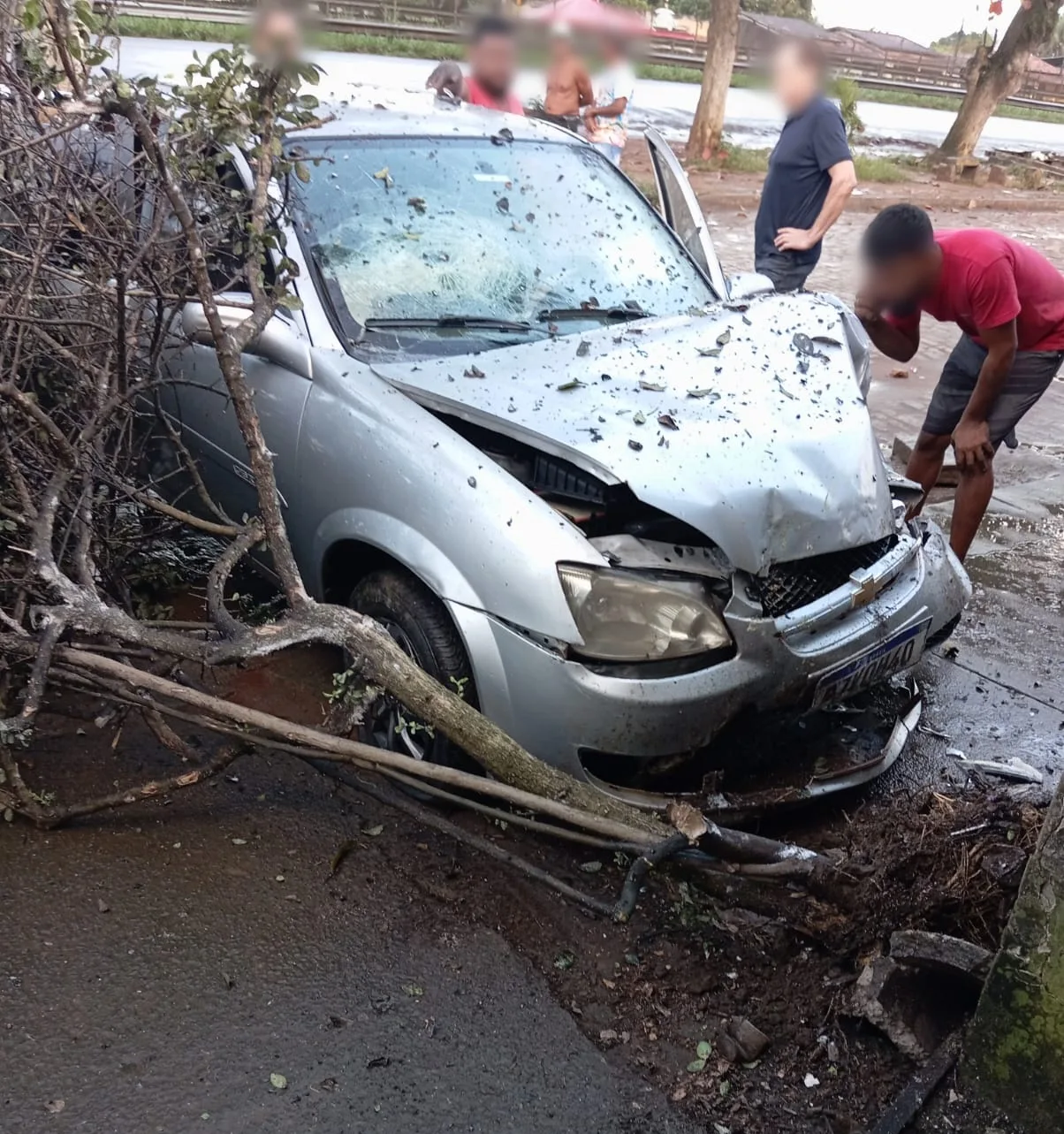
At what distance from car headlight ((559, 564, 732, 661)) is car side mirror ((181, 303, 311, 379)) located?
1.18 meters

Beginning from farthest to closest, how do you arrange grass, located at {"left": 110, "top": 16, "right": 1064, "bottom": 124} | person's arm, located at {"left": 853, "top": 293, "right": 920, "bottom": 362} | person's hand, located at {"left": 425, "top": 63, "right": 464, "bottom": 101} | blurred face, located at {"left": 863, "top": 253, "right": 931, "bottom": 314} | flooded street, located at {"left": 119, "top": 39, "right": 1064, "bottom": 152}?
person's hand, located at {"left": 425, "top": 63, "right": 464, "bottom": 101} → person's arm, located at {"left": 853, "top": 293, "right": 920, "bottom": 362} → flooded street, located at {"left": 119, "top": 39, "right": 1064, "bottom": 152} → blurred face, located at {"left": 863, "top": 253, "right": 931, "bottom": 314} → grass, located at {"left": 110, "top": 16, "right": 1064, "bottom": 124}

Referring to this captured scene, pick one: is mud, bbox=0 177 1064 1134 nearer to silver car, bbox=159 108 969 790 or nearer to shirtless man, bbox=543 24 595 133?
silver car, bbox=159 108 969 790

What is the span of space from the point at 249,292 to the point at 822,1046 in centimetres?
280

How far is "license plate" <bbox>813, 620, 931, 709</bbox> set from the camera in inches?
117

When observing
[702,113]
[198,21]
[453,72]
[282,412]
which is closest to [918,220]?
[282,412]

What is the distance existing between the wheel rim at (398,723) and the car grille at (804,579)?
984mm

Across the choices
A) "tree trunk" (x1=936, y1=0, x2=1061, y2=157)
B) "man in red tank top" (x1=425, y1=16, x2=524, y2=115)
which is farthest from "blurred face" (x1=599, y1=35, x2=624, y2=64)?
"tree trunk" (x1=936, y1=0, x2=1061, y2=157)

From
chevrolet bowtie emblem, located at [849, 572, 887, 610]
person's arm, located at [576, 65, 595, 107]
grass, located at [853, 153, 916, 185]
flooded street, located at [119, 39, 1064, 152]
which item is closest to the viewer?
chevrolet bowtie emblem, located at [849, 572, 887, 610]

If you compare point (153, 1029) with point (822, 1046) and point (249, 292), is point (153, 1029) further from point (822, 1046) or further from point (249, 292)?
point (249, 292)

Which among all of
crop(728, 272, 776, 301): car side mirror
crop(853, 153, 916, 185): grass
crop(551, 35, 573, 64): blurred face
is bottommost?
crop(853, 153, 916, 185): grass

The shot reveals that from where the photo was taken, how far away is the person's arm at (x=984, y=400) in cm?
422

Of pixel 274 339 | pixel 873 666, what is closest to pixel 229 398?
pixel 274 339

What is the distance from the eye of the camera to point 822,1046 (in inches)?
96.3

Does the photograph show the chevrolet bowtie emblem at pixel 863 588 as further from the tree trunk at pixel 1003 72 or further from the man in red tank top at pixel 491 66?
the tree trunk at pixel 1003 72
